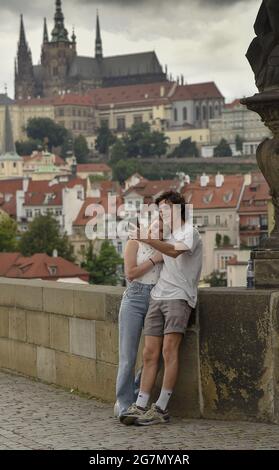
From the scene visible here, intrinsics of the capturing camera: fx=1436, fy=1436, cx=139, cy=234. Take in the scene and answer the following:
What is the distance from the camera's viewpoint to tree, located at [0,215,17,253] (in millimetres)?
96562

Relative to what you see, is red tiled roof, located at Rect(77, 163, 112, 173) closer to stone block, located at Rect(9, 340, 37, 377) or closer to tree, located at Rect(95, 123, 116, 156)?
tree, located at Rect(95, 123, 116, 156)

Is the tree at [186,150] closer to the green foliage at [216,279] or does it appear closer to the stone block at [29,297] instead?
the green foliage at [216,279]

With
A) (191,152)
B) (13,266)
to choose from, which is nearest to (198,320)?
(13,266)

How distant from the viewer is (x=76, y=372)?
857cm

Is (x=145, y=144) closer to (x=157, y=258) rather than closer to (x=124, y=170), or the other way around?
(x=124, y=170)

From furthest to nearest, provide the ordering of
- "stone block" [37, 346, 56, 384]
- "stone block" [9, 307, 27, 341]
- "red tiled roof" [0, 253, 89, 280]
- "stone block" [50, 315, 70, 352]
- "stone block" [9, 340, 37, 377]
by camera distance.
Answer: "red tiled roof" [0, 253, 89, 280], "stone block" [9, 307, 27, 341], "stone block" [9, 340, 37, 377], "stone block" [37, 346, 56, 384], "stone block" [50, 315, 70, 352]

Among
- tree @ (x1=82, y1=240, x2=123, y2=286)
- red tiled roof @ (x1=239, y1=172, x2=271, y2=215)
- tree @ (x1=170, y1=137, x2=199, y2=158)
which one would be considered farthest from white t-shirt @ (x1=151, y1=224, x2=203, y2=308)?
tree @ (x1=170, y1=137, x2=199, y2=158)

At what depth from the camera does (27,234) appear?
325 feet

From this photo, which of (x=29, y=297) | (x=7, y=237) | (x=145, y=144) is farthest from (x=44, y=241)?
(x=29, y=297)

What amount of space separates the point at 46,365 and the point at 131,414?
80.7 inches

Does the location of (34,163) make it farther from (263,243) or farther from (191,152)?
(263,243)

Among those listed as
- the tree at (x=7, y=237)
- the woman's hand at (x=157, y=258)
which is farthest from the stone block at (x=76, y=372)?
the tree at (x=7, y=237)
